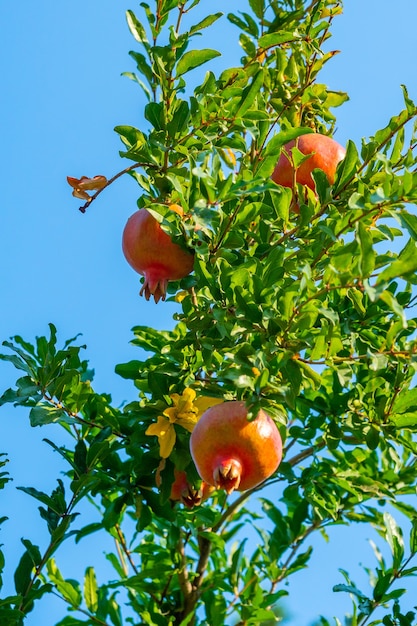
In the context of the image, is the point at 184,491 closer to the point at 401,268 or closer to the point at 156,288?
the point at 156,288

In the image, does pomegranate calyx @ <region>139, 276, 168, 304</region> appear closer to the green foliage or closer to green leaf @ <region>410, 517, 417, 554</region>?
the green foliage

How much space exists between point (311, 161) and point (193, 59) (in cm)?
41

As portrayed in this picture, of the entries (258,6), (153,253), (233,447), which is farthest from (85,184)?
(258,6)

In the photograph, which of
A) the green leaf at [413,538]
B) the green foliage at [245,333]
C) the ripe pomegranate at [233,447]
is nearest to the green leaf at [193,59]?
the green foliage at [245,333]

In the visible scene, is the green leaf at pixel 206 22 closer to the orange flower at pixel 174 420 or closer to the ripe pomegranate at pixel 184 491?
the orange flower at pixel 174 420

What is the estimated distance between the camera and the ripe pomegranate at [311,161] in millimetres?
2342

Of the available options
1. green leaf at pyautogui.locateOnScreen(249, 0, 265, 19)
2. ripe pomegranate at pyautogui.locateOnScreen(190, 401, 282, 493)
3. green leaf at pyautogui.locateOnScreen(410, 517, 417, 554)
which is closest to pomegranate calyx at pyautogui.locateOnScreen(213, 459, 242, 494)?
ripe pomegranate at pyautogui.locateOnScreen(190, 401, 282, 493)

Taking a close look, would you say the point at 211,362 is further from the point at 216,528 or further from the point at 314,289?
the point at 216,528

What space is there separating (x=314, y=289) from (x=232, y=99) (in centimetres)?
73

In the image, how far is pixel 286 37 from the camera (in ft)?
8.21

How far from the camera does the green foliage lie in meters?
1.96

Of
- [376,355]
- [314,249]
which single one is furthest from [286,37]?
[376,355]

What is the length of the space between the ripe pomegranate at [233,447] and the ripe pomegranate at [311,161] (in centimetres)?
72

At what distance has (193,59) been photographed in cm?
221
